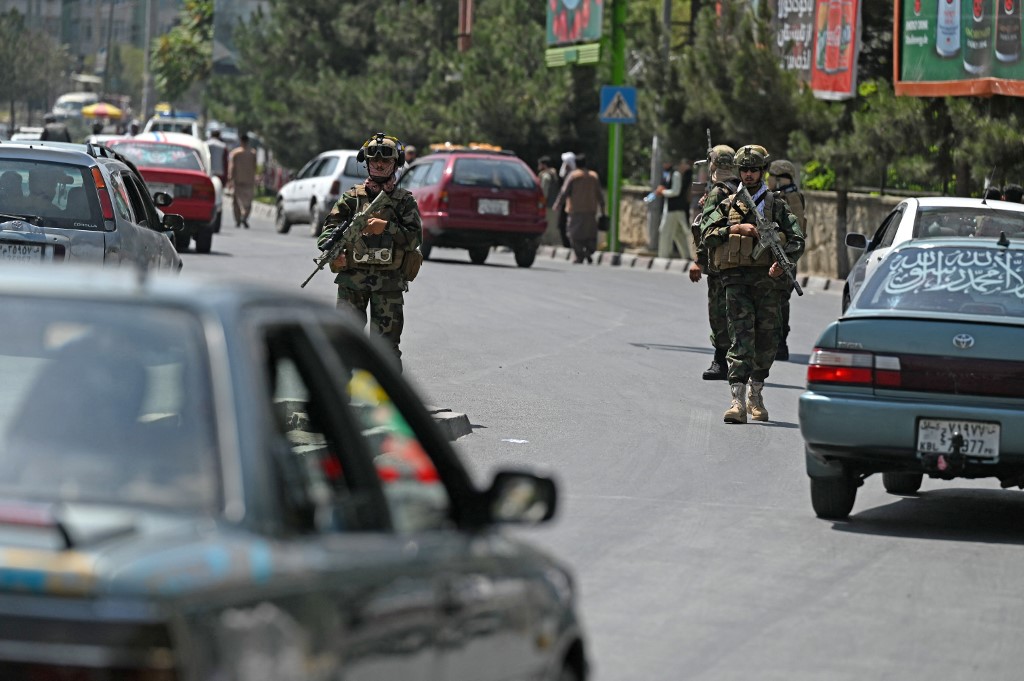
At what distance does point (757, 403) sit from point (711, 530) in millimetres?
4496

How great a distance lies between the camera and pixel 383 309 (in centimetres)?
1258

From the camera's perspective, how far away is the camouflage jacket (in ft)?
40.8

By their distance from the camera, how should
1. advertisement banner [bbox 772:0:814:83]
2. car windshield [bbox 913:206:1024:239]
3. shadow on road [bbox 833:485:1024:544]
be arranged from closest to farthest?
shadow on road [bbox 833:485:1024:544]
car windshield [bbox 913:206:1024:239]
advertisement banner [bbox 772:0:814:83]

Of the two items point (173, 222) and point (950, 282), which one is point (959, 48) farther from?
point (950, 282)

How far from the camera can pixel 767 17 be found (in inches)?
1281

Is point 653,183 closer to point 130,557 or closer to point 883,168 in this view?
point 883,168

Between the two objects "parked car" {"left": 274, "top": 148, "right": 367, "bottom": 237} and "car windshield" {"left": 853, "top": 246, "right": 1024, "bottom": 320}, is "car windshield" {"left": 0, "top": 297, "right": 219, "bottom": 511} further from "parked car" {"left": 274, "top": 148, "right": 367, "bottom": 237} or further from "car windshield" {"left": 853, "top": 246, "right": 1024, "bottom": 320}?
"parked car" {"left": 274, "top": 148, "right": 367, "bottom": 237}

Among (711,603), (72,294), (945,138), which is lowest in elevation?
(711,603)

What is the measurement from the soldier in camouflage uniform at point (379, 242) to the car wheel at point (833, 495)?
3070 millimetres

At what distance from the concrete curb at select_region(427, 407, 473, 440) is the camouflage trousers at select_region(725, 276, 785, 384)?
2.07 m

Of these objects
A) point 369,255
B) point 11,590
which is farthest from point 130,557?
point 369,255

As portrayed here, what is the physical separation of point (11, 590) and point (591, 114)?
4386 centimetres

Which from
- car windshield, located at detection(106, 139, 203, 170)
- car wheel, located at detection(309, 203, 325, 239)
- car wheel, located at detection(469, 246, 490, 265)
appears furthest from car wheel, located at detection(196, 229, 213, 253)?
car wheel, located at detection(309, 203, 325, 239)

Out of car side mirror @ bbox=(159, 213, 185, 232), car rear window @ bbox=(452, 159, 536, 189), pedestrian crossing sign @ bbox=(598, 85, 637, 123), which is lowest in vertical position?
car side mirror @ bbox=(159, 213, 185, 232)
